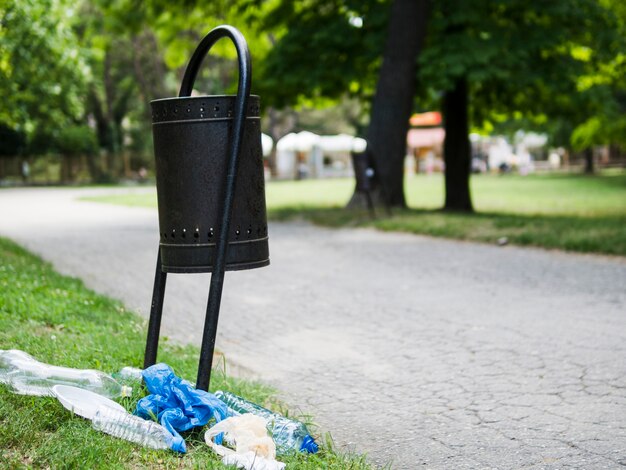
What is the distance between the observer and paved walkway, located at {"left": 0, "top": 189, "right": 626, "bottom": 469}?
13.7 ft

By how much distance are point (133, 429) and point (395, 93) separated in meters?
14.6

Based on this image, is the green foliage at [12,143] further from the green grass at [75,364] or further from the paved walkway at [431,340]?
the green grass at [75,364]

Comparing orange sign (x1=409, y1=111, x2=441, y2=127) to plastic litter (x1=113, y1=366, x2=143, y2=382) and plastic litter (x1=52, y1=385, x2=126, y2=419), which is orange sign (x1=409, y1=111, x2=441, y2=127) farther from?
plastic litter (x1=52, y1=385, x2=126, y2=419)

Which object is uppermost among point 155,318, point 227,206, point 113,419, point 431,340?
point 227,206

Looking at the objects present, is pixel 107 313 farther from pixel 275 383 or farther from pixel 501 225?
pixel 501 225

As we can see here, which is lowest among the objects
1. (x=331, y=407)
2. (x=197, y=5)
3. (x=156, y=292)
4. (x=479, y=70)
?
(x=331, y=407)

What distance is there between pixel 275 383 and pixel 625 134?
73.6ft

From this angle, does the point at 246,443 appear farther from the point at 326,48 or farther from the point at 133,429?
the point at 326,48

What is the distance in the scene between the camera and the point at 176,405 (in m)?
3.87

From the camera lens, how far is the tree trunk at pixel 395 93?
56.5 feet

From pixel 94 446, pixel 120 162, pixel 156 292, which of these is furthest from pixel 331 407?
pixel 120 162

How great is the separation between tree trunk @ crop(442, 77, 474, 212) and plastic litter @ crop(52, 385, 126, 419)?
1613 centimetres

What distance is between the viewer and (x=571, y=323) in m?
6.71

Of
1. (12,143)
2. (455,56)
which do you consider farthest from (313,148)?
(455,56)
